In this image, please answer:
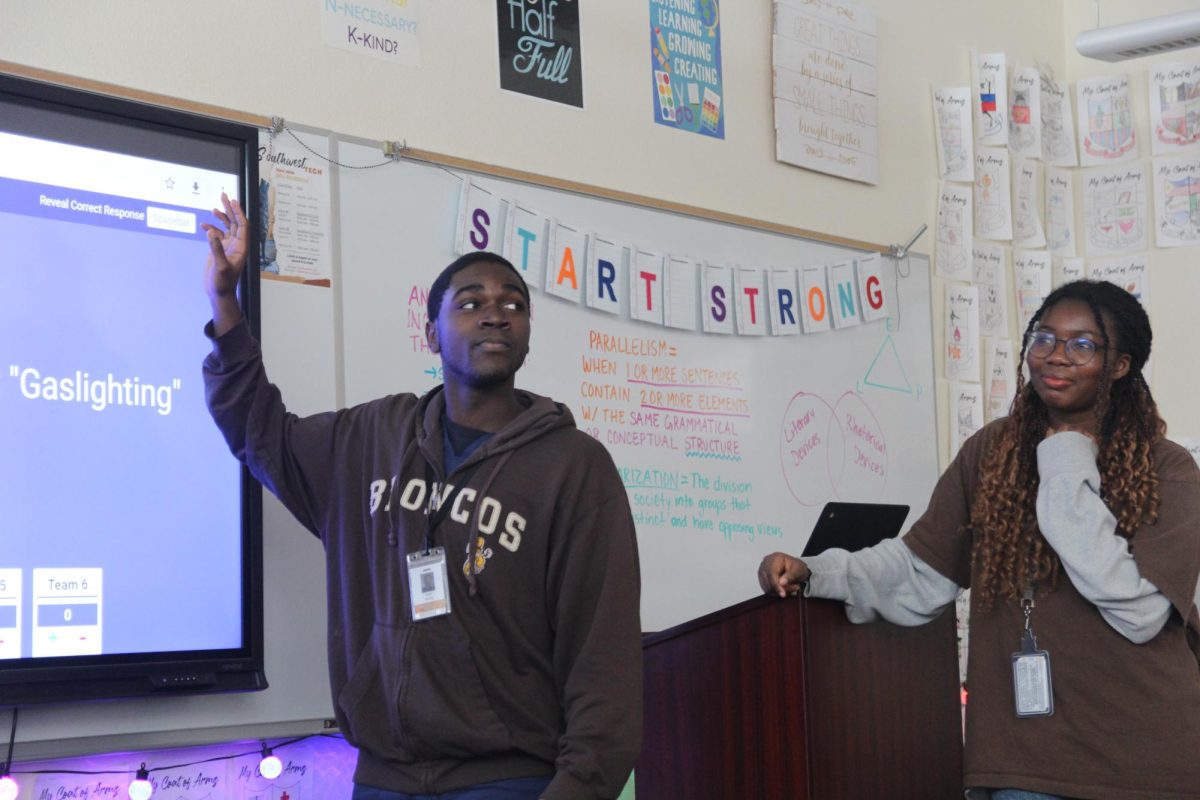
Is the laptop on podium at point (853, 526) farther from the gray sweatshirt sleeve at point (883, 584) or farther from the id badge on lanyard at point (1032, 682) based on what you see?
the id badge on lanyard at point (1032, 682)

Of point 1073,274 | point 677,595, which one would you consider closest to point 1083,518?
point 677,595

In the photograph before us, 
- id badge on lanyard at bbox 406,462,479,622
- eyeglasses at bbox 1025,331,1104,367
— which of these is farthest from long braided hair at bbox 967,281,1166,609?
id badge on lanyard at bbox 406,462,479,622

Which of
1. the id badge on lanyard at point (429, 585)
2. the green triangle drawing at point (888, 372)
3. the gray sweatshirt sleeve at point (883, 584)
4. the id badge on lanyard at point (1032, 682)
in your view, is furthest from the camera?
the green triangle drawing at point (888, 372)

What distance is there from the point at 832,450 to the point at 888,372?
1.14 feet

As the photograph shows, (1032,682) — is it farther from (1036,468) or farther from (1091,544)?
(1036,468)

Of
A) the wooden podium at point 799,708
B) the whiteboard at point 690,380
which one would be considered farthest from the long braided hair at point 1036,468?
the whiteboard at point 690,380

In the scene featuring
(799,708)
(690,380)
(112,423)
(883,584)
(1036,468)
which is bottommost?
(799,708)

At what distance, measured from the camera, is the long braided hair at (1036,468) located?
91.0 inches

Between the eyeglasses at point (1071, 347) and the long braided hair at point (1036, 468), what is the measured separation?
0.03 m

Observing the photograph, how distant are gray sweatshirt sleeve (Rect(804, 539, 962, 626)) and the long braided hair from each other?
0.13m

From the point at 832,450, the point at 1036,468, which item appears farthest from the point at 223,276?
the point at 832,450

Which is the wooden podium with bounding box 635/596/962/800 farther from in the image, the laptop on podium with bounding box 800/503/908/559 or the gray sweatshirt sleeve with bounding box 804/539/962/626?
the laptop on podium with bounding box 800/503/908/559

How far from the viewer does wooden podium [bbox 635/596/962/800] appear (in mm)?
2350

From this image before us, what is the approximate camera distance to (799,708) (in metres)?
2.33
